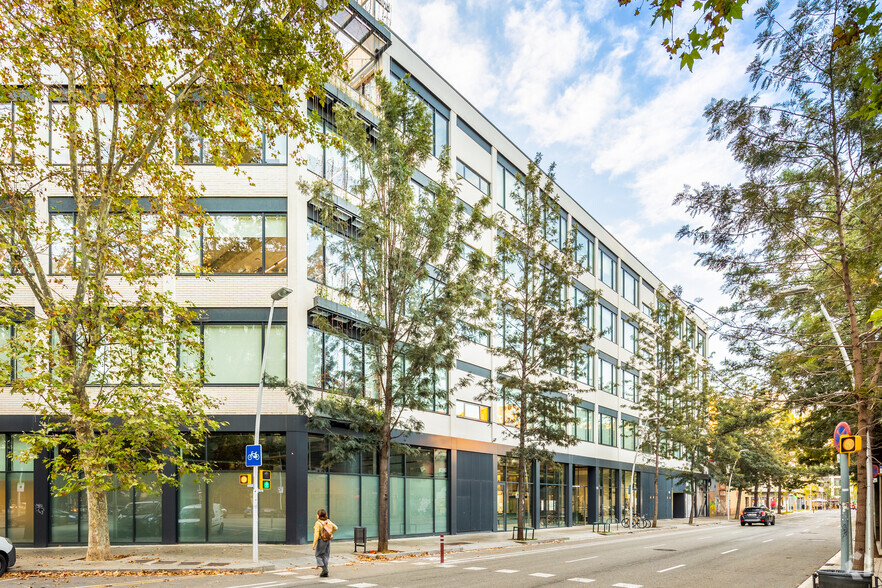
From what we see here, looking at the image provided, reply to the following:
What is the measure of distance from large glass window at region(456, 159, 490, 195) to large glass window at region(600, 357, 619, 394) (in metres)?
20.3

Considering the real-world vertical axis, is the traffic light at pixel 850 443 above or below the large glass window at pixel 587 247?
below

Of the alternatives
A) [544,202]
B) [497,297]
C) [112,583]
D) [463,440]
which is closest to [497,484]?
[463,440]

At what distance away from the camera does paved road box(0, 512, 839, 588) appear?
14.9m

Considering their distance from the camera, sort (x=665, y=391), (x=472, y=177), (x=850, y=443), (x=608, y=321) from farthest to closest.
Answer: (x=608, y=321), (x=665, y=391), (x=472, y=177), (x=850, y=443)

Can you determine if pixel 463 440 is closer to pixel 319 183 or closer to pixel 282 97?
pixel 319 183

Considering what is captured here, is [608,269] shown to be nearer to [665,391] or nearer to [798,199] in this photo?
[665,391]

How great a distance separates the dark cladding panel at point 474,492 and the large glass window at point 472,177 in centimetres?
1323

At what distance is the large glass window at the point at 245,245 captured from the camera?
78.6 feet

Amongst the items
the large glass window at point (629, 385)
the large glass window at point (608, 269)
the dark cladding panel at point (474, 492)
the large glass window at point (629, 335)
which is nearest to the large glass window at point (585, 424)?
the large glass window at point (629, 385)

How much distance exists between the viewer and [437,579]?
1559cm

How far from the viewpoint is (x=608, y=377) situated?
52.4 metres

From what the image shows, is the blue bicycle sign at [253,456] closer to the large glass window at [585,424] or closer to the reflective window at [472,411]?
the reflective window at [472,411]

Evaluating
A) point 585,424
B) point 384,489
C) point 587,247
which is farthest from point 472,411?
point 587,247

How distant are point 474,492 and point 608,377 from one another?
22474 mm
